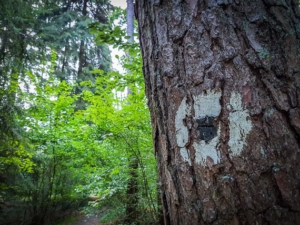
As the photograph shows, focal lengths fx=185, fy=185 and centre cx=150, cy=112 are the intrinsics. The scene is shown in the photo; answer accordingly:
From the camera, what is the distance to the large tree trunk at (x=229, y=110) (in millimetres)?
563

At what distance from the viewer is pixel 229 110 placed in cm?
63

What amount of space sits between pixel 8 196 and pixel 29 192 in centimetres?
59

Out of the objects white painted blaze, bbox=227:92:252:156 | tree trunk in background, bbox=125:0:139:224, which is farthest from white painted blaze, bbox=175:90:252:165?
tree trunk in background, bbox=125:0:139:224

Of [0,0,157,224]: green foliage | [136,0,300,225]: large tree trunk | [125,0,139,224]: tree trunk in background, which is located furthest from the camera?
[125,0,139,224]: tree trunk in background

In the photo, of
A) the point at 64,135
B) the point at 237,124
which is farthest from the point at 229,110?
the point at 64,135

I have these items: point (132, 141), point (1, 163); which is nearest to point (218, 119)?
point (132, 141)

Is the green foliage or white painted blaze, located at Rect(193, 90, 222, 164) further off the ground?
the green foliage

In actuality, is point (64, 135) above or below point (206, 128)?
above

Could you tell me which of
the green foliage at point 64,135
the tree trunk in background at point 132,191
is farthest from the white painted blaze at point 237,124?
the tree trunk in background at point 132,191

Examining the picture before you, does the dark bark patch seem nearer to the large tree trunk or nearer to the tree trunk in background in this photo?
the large tree trunk

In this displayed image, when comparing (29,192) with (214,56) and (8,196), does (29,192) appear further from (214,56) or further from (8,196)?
(214,56)

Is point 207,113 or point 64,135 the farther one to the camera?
point 64,135

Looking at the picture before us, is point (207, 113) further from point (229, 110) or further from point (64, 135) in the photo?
point (64, 135)

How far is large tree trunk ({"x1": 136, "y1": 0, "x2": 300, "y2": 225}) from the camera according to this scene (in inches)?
22.2
